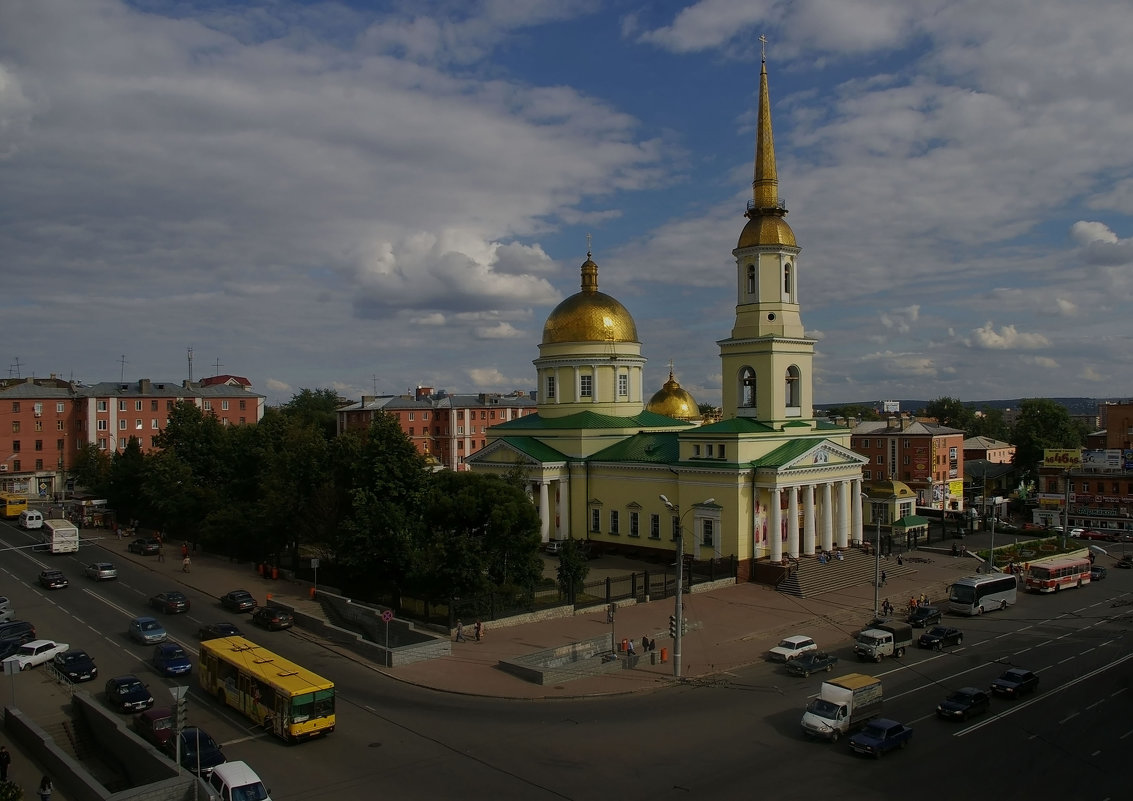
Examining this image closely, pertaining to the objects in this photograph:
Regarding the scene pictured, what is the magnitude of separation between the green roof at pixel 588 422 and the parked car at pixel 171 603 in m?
25.1

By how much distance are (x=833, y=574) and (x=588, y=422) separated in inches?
696

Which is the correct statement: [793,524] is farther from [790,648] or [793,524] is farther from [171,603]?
[171,603]

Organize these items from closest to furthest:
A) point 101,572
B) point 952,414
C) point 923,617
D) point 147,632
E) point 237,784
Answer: point 237,784
point 147,632
point 923,617
point 101,572
point 952,414

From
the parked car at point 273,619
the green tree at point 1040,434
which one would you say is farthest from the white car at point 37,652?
the green tree at point 1040,434

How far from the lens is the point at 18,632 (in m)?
31.7

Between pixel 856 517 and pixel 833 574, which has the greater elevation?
pixel 856 517

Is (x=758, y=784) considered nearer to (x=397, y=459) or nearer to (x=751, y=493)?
(x=397, y=459)

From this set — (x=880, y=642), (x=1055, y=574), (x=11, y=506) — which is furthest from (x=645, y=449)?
(x=11, y=506)

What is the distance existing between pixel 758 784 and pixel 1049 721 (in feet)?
35.5

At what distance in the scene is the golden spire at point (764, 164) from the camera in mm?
50375

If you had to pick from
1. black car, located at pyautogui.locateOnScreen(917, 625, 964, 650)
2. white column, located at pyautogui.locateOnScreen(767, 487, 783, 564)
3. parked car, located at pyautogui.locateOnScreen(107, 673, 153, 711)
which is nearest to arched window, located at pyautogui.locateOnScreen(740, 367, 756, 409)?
white column, located at pyautogui.locateOnScreen(767, 487, 783, 564)

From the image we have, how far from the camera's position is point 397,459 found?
3962 centimetres

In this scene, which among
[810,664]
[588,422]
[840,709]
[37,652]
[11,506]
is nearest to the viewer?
[840,709]

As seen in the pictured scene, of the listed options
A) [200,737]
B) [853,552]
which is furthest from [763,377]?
[200,737]
